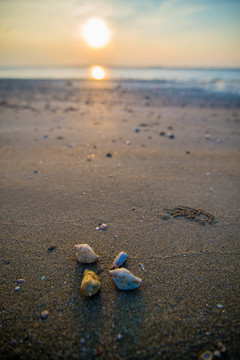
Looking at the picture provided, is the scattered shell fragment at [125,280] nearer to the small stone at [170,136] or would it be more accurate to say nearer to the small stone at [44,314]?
the small stone at [44,314]

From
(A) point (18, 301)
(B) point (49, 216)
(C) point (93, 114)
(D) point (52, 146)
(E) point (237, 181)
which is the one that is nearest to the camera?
(A) point (18, 301)

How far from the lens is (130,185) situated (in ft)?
9.59

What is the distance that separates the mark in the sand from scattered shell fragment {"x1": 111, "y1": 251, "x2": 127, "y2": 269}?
32.9 inches

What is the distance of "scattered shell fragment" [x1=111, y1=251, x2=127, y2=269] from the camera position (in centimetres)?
174

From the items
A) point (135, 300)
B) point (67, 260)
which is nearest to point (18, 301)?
point (67, 260)

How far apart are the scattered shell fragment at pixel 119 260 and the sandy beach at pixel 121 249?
73 millimetres

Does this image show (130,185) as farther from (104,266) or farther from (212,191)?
(104,266)

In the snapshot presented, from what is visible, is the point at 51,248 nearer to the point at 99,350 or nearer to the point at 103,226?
the point at 103,226

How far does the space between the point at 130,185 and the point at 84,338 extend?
74.6 inches

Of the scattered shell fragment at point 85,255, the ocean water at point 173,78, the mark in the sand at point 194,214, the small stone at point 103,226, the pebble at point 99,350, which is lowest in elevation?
the pebble at point 99,350

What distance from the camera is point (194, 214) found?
237 centimetres

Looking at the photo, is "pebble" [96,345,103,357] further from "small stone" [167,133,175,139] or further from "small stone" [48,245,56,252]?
"small stone" [167,133,175,139]

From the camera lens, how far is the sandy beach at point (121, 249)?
4.30 feet

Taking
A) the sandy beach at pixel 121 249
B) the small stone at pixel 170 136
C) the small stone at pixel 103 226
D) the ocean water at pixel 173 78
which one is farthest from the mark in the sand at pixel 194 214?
the ocean water at pixel 173 78
